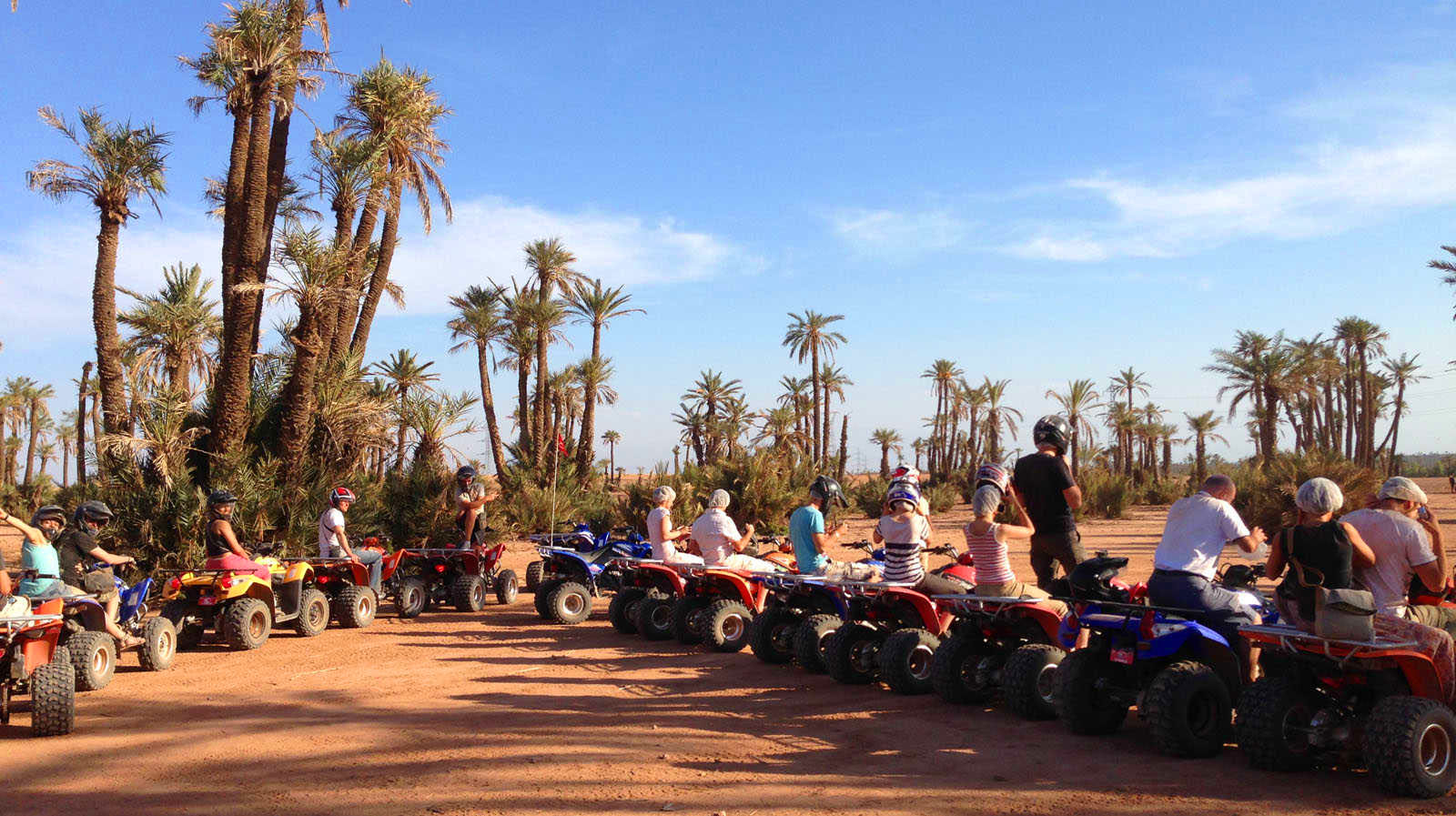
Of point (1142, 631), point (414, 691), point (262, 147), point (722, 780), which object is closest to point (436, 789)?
point (722, 780)

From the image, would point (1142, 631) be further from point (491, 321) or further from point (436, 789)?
point (491, 321)

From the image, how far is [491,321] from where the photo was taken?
3856 centimetres

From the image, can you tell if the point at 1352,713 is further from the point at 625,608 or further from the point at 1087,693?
the point at 625,608

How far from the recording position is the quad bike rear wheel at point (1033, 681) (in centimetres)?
654

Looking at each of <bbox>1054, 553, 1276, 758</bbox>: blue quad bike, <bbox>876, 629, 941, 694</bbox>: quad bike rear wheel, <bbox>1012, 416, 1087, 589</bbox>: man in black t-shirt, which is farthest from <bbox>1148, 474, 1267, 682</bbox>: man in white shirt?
<bbox>876, 629, 941, 694</bbox>: quad bike rear wheel

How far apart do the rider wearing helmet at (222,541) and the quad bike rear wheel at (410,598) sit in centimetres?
263

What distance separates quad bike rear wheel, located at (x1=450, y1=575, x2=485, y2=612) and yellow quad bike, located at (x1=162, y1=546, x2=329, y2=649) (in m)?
2.39

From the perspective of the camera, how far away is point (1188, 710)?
5680mm

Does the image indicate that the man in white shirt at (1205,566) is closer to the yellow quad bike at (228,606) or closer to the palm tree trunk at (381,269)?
the yellow quad bike at (228,606)

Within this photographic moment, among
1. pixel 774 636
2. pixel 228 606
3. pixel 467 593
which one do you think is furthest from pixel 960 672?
pixel 467 593

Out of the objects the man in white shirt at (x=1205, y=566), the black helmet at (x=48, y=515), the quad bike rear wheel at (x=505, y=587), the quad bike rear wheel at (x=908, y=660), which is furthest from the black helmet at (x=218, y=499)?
the man in white shirt at (x=1205, y=566)

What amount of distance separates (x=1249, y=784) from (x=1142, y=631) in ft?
3.09

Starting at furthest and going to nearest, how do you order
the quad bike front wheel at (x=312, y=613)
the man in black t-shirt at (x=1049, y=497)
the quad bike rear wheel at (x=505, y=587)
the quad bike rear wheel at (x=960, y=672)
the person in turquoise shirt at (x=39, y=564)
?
the quad bike rear wheel at (x=505, y=587) < the quad bike front wheel at (x=312, y=613) < the person in turquoise shirt at (x=39, y=564) < the man in black t-shirt at (x=1049, y=497) < the quad bike rear wheel at (x=960, y=672)

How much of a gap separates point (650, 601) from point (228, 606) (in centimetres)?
421
